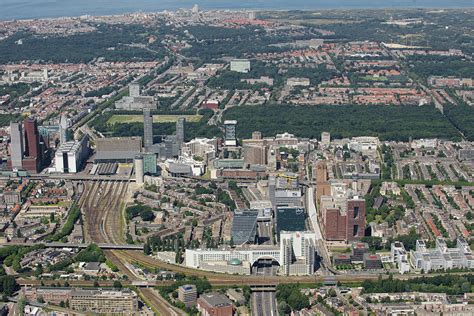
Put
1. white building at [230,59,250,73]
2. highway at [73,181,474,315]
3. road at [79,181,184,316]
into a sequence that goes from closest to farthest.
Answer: road at [79,181,184,316] < highway at [73,181,474,315] < white building at [230,59,250,73]

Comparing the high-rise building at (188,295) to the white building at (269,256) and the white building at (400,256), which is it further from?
the white building at (400,256)

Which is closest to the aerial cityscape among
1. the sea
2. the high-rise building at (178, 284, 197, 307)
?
the high-rise building at (178, 284, 197, 307)

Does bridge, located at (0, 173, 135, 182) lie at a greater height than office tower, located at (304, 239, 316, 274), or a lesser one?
lesser

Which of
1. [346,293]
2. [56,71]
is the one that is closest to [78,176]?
[346,293]

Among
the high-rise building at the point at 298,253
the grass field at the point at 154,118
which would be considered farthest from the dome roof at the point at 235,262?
the grass field at the point at 154,118

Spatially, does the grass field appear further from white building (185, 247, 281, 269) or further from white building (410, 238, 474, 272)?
white building (410, 238, 474, 272)

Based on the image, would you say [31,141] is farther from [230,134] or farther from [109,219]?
[230,134]

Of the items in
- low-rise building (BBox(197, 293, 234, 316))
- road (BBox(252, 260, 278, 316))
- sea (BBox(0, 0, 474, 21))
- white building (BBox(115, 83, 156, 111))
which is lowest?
sea (BBox(0, 0, 474, 21))
